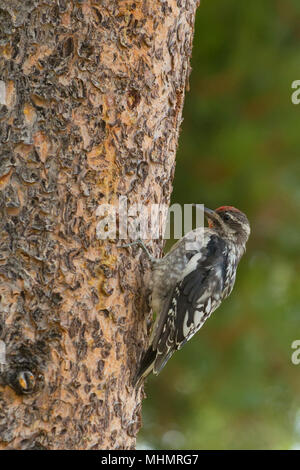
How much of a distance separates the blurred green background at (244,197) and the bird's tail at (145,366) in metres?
1.80

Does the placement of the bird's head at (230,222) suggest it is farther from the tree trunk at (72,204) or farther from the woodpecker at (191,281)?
the tree trunk at (72,204)

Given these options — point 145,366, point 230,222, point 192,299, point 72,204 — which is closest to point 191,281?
point 192,299

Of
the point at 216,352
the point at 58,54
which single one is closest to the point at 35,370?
the point at 58,54

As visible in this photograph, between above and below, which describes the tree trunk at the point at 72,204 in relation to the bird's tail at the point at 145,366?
above

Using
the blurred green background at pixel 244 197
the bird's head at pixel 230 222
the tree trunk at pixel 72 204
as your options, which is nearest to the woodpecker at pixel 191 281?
the bird's head at pixel 230 222

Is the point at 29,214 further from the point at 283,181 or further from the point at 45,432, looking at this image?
the point at 283,181

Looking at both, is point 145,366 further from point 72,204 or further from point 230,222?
point 230,222

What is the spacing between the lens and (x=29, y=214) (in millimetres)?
2676

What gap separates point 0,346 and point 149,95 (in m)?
1.35

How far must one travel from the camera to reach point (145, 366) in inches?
119

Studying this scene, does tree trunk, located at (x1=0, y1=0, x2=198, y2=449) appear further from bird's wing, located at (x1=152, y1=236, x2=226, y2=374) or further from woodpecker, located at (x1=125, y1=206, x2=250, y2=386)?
bird's wing, located at (x1=152, y1=236, x2=226, y2=374)

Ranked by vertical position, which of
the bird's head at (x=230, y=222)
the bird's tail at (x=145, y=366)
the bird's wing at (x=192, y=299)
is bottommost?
the bird's tail at (x=145, y=366)

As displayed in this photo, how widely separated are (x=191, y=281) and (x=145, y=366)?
0.79 metres

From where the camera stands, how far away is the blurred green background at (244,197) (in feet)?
15.5
